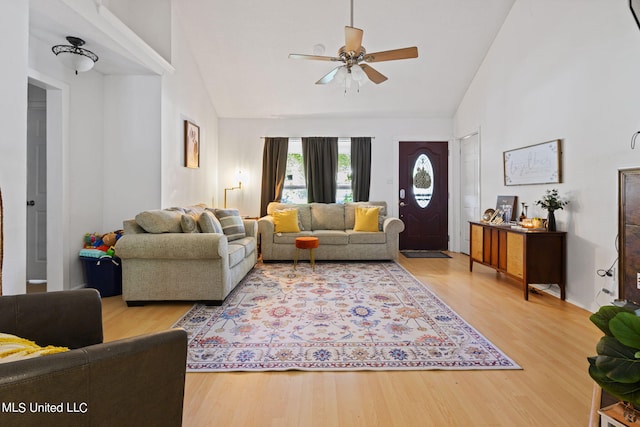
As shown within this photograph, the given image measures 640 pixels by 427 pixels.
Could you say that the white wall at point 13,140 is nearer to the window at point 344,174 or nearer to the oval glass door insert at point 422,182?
the window at point 344,174

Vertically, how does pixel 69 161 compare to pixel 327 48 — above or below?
below

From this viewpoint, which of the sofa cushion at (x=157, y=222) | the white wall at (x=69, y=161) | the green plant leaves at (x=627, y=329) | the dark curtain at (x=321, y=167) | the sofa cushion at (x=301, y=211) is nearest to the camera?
the green plant leaves at (x=627, y=329)

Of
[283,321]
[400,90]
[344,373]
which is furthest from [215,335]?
[400,90]

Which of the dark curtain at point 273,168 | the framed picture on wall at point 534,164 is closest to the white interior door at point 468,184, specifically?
the framed picture on wall at point 534,164

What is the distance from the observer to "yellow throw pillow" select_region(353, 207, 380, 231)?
5.39 m

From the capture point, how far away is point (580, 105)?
10.3ft

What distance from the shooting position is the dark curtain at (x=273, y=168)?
6.23m

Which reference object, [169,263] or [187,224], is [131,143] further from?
[169,263]

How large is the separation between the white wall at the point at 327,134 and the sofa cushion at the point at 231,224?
182 cm

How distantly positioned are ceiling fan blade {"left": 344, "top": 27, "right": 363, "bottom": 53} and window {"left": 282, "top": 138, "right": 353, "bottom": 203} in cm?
331

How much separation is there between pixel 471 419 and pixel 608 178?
2526 mm

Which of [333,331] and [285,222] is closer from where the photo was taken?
[333,331]

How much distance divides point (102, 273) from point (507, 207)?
489 cm

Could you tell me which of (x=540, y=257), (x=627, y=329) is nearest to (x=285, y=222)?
(x=540, y=257)
